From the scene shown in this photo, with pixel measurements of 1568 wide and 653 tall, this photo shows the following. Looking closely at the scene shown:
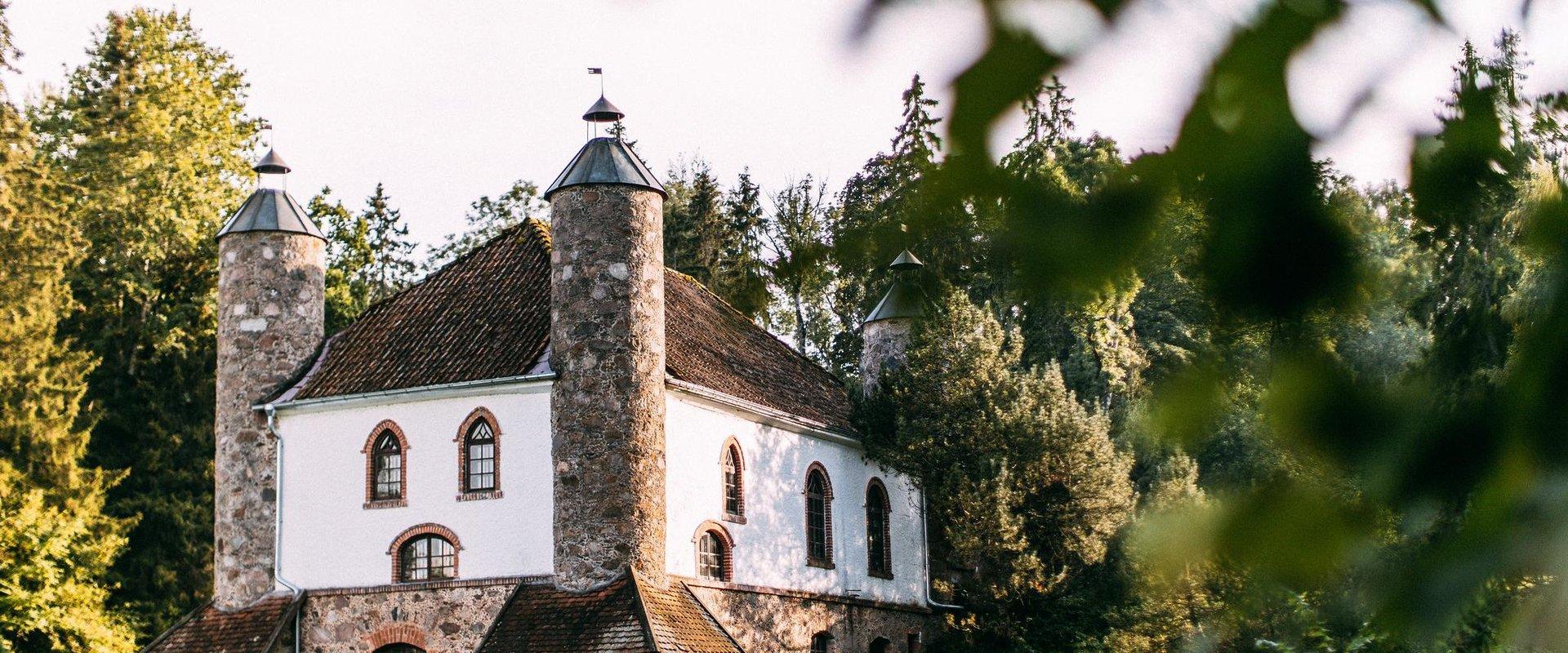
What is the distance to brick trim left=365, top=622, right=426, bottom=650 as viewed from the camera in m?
24.6

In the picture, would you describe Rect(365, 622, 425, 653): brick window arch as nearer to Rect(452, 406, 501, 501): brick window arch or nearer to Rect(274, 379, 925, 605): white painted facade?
Rect(274, 379, 925, 605): white painted facade

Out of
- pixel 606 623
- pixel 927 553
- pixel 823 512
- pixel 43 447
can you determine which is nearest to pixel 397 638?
pixel 606 623

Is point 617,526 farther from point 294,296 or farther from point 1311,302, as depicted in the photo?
point 1311,302

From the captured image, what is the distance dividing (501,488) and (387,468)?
7.12 feet

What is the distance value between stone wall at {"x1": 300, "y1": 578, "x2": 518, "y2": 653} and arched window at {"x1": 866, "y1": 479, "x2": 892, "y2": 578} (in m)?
9.05

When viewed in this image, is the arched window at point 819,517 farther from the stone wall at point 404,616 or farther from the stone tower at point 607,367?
the stone wall at point 404,616

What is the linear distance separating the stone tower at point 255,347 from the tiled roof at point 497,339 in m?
0.65

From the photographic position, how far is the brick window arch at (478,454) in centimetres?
2497

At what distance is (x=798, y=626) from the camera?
2825 cm

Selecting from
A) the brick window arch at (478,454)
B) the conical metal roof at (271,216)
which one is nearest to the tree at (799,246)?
the brick window arch at (478,454)

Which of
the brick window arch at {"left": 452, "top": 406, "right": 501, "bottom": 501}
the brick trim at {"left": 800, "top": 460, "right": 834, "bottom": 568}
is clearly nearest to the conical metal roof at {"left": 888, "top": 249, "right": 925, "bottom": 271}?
the brick window arch at {"left": 452, "top": 406, "right": 501, "bottom": 501}

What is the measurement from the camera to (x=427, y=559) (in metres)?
25.1

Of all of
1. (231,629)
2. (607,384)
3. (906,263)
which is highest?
(607,384)

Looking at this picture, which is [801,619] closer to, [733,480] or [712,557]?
[712,557]
